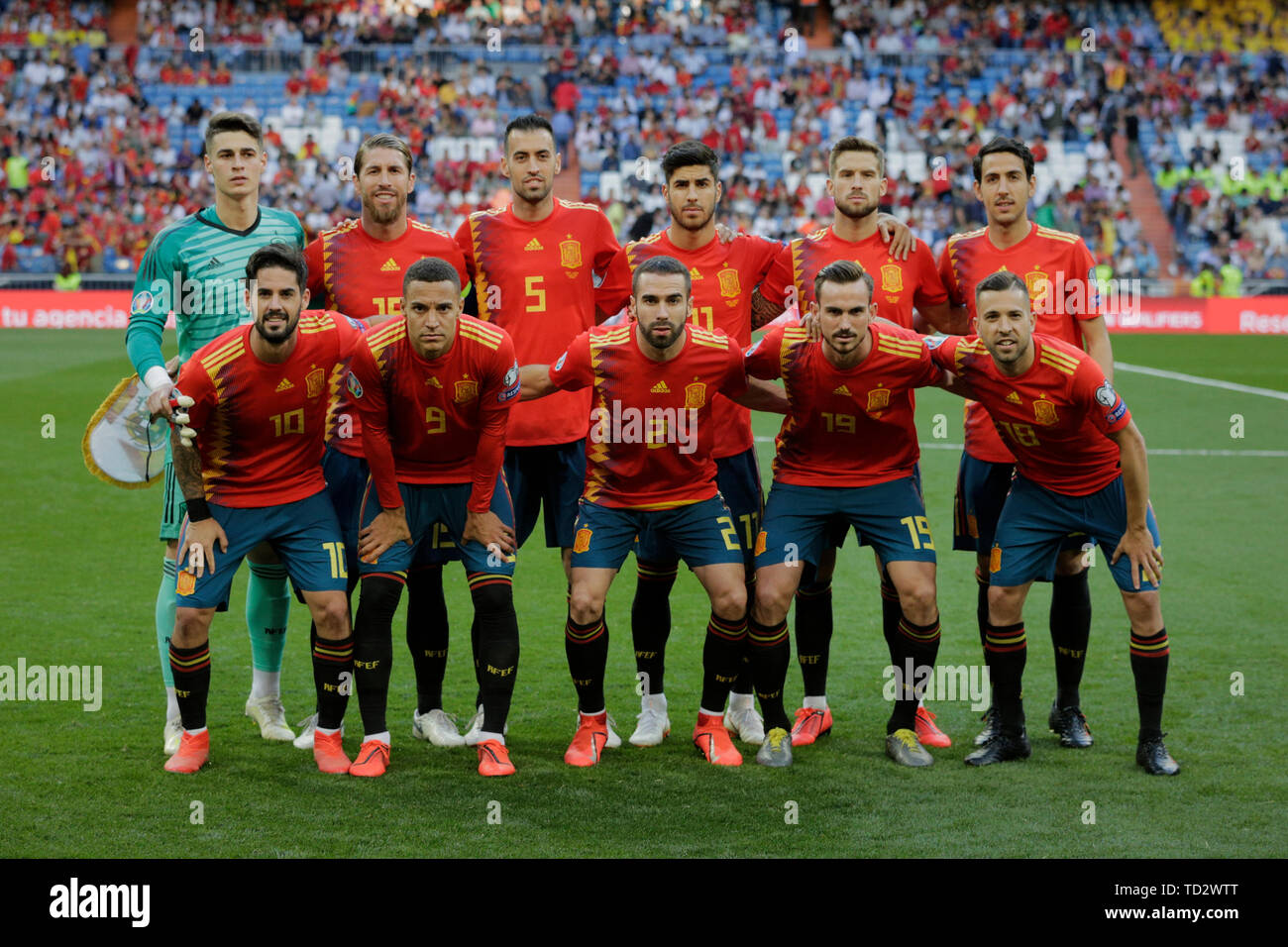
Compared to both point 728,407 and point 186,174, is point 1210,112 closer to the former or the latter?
point 186,174

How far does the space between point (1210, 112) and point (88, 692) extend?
3096 centimetres

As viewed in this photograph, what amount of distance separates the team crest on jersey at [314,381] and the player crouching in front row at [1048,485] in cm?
245

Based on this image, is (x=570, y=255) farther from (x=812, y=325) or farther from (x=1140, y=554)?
(x=1140, y=554)

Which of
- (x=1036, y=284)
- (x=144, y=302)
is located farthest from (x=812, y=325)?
(x=144, y=302)

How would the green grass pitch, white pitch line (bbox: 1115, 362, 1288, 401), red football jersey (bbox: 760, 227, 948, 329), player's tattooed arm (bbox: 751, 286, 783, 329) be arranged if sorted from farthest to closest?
white pitch line (bbox: 1115, 362, 1288, 401) < player's tattooed arm (bbox: 751, 286, 783, 329) < red football jersey (bbox: 760, 227, 948, 329) < the green grass pitch

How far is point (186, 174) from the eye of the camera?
1170 inches

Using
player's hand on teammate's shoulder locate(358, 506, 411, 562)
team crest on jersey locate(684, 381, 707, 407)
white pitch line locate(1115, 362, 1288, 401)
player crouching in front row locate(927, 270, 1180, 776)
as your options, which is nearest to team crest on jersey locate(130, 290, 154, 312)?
player's hand on teammate's shoulder locate(358, 506, 411, 562)

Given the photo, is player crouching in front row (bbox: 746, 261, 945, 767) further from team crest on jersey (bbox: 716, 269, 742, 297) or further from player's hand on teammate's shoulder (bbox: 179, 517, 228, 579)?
player's hand on teammate's shoulder (bbox: 179, 517, 228, 579)

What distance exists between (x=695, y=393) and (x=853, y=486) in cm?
75

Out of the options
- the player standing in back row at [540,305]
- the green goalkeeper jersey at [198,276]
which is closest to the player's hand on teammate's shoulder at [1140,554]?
the player standing in back row at [540,305]

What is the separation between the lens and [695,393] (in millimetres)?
5543

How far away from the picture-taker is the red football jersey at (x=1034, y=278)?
584 centimetres

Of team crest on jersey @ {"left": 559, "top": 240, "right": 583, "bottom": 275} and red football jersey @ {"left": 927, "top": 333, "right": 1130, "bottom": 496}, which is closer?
red football jersey @ {"left": 927, "top": 333, "right": 1130, "bottom": 496}

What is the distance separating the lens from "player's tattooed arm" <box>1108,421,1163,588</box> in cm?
522
